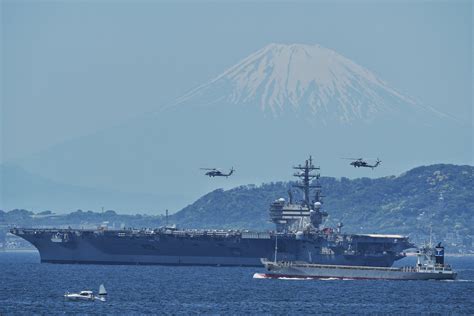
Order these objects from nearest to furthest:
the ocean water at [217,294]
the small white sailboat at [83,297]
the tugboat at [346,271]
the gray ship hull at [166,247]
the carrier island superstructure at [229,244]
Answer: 1. the ocean water at [217,294]
2. the small white sailboat at [83,297]
3. the tugboat at [346,271]
4. the carrier island superstructure at [229,244]
5. the gray ship hull at [166,247]

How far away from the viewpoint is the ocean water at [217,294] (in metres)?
80.6

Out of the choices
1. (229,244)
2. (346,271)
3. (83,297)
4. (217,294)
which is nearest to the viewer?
(83,297)

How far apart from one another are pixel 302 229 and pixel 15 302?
44.6 meters

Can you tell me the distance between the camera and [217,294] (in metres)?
91.3

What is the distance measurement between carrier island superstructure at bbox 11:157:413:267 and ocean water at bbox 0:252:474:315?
4.94 metres

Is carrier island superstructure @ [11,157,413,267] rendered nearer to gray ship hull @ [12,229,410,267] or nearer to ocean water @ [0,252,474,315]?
gray ship hull @ [12,229,410,267]

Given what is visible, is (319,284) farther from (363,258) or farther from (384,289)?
(363,258)

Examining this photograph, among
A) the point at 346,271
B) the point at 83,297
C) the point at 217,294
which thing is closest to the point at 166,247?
the point at 346,271

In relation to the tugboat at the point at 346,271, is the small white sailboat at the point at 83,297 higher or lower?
lower

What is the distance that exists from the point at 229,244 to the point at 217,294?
32960mm

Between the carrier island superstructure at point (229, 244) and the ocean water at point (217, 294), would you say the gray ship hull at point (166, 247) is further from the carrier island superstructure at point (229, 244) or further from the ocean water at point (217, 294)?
the ocean water at point (217, 294)

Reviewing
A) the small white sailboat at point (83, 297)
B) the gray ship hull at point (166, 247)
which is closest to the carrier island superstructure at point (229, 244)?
the gray ship hull at point (166, 247)

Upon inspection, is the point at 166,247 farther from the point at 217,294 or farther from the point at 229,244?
the point at 217,294

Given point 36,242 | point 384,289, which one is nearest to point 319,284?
point 384,289
